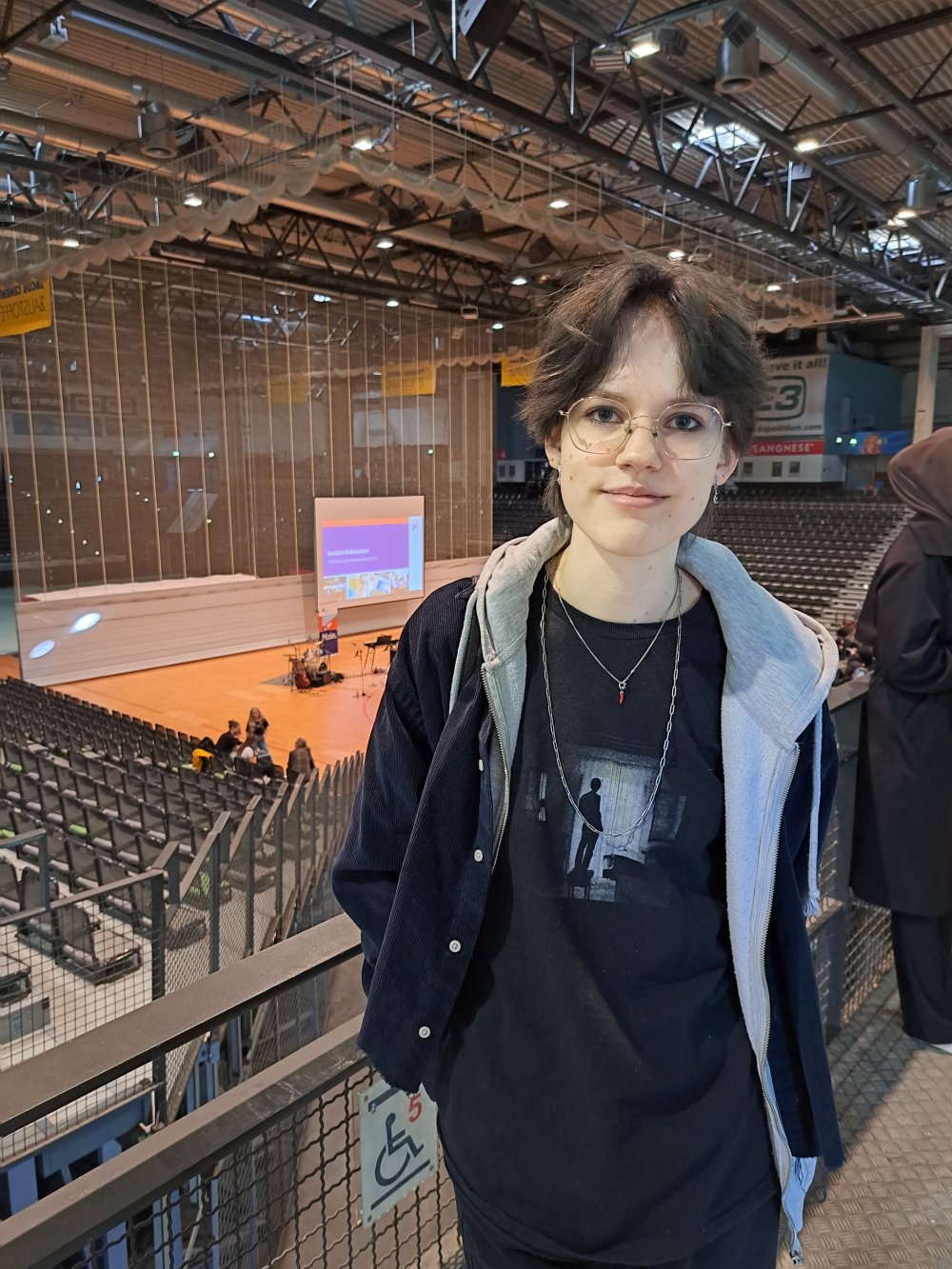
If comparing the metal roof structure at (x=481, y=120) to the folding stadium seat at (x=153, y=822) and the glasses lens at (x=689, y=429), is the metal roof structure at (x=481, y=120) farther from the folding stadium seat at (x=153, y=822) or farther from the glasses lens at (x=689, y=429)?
the glasses lens at (x=689, y=429)

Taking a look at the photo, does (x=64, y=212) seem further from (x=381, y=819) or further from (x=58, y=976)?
(x=381, y=819)

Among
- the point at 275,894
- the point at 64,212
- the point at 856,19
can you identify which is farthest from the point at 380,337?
the point at 275,894

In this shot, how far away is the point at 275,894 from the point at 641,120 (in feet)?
27.2

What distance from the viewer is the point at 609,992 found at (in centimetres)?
105

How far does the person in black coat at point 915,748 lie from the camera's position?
2227 mm

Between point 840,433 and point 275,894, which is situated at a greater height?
point 840,433

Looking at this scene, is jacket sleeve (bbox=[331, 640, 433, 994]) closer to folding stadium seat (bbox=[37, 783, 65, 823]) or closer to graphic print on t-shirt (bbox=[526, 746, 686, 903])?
graphic print on t-shirt (bbox=[526, 746, 686, 903])

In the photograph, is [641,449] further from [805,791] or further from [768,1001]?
[768,1001]

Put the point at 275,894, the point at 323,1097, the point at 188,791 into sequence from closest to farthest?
the point at 323,1097
the point at 275,894
the point at 188,791

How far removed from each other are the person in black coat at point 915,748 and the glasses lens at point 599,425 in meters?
1.45

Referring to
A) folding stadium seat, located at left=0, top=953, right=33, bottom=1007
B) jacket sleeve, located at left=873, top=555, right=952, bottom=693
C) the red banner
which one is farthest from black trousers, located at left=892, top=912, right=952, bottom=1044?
the red banner

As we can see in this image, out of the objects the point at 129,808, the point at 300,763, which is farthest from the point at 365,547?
the point at 129,808

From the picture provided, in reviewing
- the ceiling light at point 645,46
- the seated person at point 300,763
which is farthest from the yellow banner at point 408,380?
the ceiling light at point 645,46

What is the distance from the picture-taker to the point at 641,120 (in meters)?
9.02
